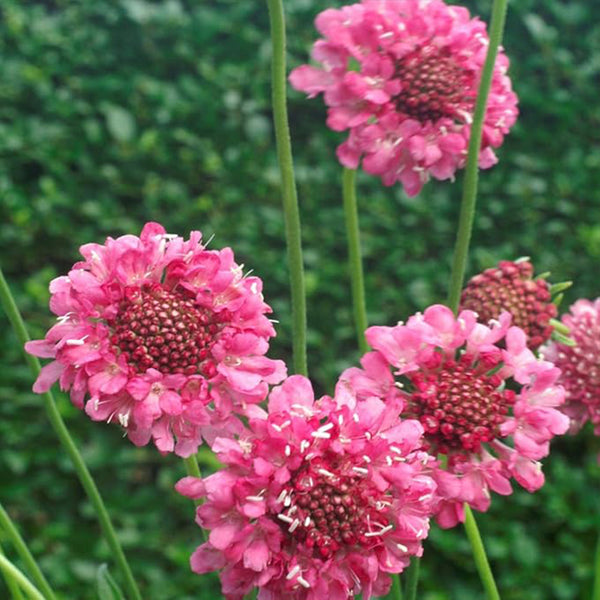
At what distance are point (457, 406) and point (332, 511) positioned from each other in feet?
0.44

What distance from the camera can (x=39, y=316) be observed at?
221 centimetres

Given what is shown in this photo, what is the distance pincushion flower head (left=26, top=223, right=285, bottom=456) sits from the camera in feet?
2.28

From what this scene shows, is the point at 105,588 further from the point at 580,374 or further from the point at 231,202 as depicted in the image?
the point at 231,202

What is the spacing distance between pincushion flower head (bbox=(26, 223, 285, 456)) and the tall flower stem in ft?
0.61

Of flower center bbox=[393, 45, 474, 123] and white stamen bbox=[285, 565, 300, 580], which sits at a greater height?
flower center bbox=[393, 45, 474, 123]

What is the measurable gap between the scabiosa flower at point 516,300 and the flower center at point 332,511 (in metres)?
0.30

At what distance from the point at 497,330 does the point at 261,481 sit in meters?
0.23

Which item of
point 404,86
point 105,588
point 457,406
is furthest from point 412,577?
point 404,86

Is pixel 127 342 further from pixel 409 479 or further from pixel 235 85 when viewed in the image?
pixel 235 85

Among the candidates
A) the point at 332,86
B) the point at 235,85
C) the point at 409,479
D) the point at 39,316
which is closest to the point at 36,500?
the point at 39,316

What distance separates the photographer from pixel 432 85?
92 cm

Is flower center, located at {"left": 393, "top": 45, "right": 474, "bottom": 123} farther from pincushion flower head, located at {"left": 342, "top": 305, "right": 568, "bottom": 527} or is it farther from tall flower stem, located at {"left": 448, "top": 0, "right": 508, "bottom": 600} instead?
pincushion flower head, located at {"left": 342, "top": 305, "right": 568, "bottom": 527}

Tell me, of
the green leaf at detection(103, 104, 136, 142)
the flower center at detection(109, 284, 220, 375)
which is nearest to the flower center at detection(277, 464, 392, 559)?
the flower center at detection(109, 284, 220, 375)

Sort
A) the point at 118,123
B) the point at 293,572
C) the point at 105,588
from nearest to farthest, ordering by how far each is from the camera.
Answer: the point at 293,572 → the point at 105,588 → the point at 118,123
